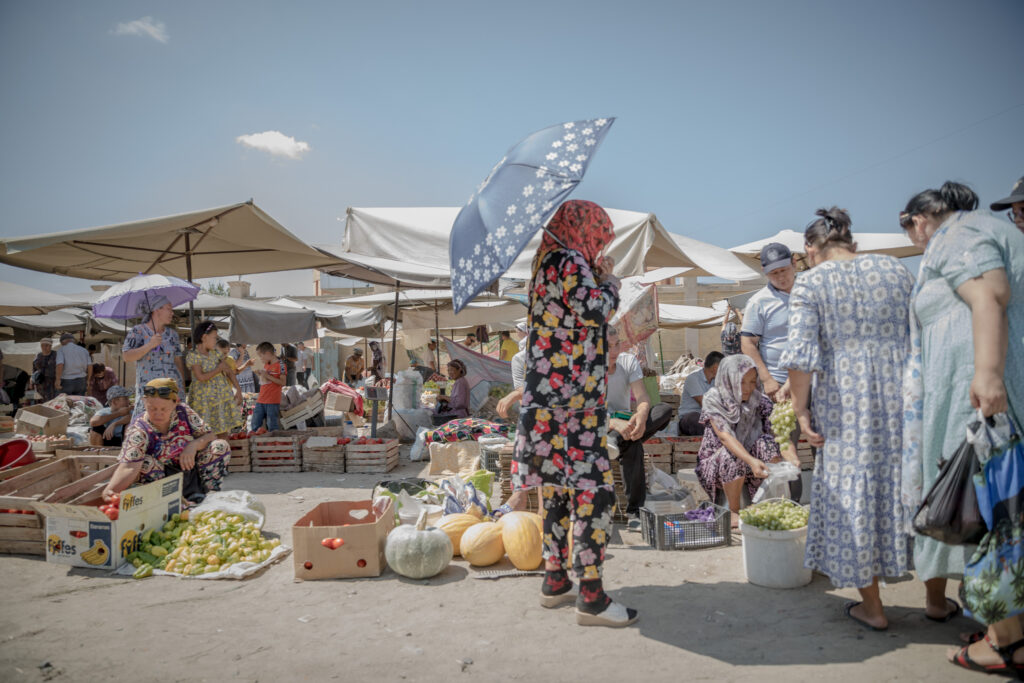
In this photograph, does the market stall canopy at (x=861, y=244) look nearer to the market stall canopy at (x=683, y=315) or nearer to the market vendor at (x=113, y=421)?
the market stall canopy at (x=683, y=315)

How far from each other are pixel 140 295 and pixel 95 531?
11.1 ft

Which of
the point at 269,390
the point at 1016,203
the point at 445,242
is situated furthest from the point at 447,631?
the point at 269,390

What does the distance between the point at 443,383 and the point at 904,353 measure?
12.7 m

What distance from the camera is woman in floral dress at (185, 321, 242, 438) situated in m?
7.28

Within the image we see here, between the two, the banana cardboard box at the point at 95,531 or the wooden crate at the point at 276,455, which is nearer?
the banana cardboard box at the point at 95,531

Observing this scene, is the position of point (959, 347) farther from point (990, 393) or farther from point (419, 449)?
point (419, 449)

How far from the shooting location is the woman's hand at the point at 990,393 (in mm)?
2354

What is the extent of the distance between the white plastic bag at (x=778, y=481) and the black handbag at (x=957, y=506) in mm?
1543

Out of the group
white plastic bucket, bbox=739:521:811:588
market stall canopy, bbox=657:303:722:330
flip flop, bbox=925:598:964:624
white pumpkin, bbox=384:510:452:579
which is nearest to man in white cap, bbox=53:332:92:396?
white pumpkin, bbox=384:510:452:579

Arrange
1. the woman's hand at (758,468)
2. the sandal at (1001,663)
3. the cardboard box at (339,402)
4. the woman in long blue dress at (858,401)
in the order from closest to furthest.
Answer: the sandal at (1001,663)
the woman in long blue dress at (858,401)
the woman's hand at (758,468)
the cardboard box at (339,402)

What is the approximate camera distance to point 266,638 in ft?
10.4

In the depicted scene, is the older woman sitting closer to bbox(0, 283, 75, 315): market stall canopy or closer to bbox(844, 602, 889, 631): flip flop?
bbox(844, 602, 889, 631): flip flop

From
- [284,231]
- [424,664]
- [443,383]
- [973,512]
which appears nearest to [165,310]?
[284,231]

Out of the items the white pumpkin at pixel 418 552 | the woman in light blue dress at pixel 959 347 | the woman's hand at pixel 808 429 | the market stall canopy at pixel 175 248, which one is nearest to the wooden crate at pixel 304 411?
the market stall canopy at pixel 175 248
